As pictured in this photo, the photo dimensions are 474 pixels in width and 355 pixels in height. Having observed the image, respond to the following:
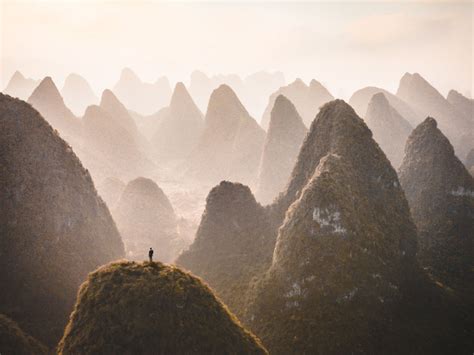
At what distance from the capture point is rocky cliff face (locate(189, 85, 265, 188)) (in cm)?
7012

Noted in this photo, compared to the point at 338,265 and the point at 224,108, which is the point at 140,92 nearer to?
the point at 224,108

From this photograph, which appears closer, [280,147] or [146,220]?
[146,220]

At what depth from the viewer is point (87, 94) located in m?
160

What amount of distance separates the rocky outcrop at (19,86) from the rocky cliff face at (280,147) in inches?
5075

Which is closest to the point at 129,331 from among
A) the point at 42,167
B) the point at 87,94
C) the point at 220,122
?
the point at 42,167

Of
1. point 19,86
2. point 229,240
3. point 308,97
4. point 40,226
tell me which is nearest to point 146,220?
point 229,240

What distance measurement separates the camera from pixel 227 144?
7819 centimetres

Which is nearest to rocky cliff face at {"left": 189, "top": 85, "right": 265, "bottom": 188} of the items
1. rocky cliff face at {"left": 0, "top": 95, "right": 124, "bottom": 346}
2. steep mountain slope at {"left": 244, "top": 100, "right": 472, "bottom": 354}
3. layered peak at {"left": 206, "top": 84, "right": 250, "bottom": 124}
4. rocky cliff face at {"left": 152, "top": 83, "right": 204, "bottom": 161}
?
layered peak at {"left": 206, "top": 84, "right": 250, "bottom": 124}

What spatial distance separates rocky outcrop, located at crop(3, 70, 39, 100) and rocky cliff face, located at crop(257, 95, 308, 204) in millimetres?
128894

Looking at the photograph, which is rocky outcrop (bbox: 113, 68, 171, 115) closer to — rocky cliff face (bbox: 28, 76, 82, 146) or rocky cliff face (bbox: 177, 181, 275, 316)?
rocky cliff face (bbox: 28, 76, 82, 146)

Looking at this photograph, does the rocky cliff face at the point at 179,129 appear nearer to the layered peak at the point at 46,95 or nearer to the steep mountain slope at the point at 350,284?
the layered peak at the point at 46,95

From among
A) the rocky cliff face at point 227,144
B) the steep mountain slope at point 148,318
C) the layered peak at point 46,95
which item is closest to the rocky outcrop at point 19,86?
the layered peak at point 46,95

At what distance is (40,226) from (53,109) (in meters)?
62.5

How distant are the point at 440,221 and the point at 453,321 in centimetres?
1019
